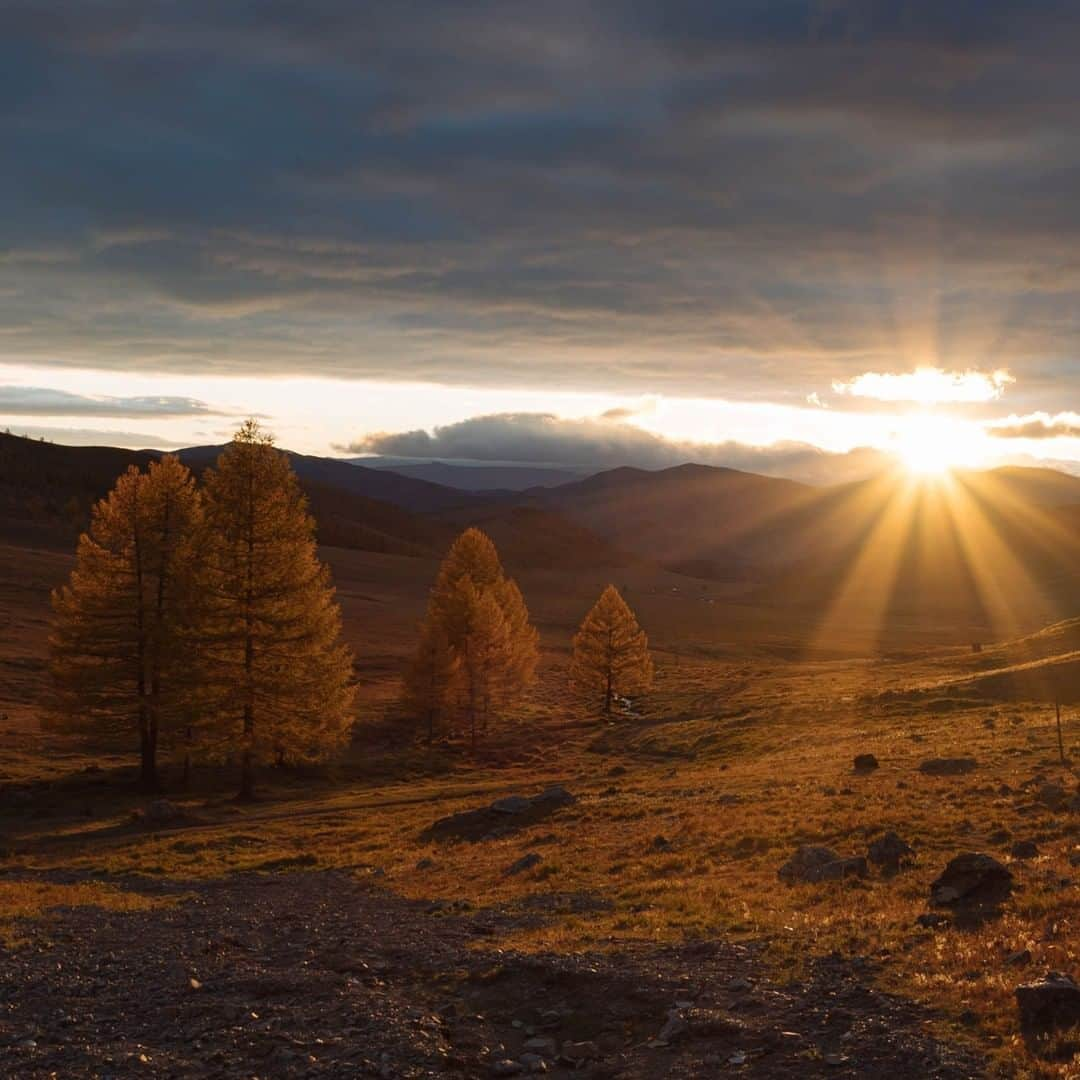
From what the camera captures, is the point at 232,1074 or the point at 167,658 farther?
the point at 167,658

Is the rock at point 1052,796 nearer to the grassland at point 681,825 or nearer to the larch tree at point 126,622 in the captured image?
the grassland at point 681,825

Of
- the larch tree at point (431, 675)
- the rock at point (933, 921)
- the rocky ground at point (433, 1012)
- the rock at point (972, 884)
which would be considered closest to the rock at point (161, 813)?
the rocky ground at point (433, 1012)

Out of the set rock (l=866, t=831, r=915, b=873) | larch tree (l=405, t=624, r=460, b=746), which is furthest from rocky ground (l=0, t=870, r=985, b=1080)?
larch tree (l=405, t=624, r=460, b=746)

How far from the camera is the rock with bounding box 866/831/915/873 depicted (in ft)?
59.5

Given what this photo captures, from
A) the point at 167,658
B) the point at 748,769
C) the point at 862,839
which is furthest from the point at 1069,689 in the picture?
the point at 167,658

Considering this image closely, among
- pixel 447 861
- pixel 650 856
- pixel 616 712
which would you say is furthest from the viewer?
pixel 616 712

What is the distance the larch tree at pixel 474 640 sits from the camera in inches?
2156

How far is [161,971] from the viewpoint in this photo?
14.8 m

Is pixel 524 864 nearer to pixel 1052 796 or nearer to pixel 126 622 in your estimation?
pixel 1052 796

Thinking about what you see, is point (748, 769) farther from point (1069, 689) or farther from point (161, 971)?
point (161, 971)

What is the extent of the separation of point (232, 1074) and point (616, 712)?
54.5 metres

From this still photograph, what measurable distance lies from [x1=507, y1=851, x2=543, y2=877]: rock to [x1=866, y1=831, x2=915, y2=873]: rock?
7206mm

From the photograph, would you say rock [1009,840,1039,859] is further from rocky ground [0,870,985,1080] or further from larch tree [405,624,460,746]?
larch tree [405,624,460,746]

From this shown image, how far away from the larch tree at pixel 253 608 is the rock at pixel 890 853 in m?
24.3
